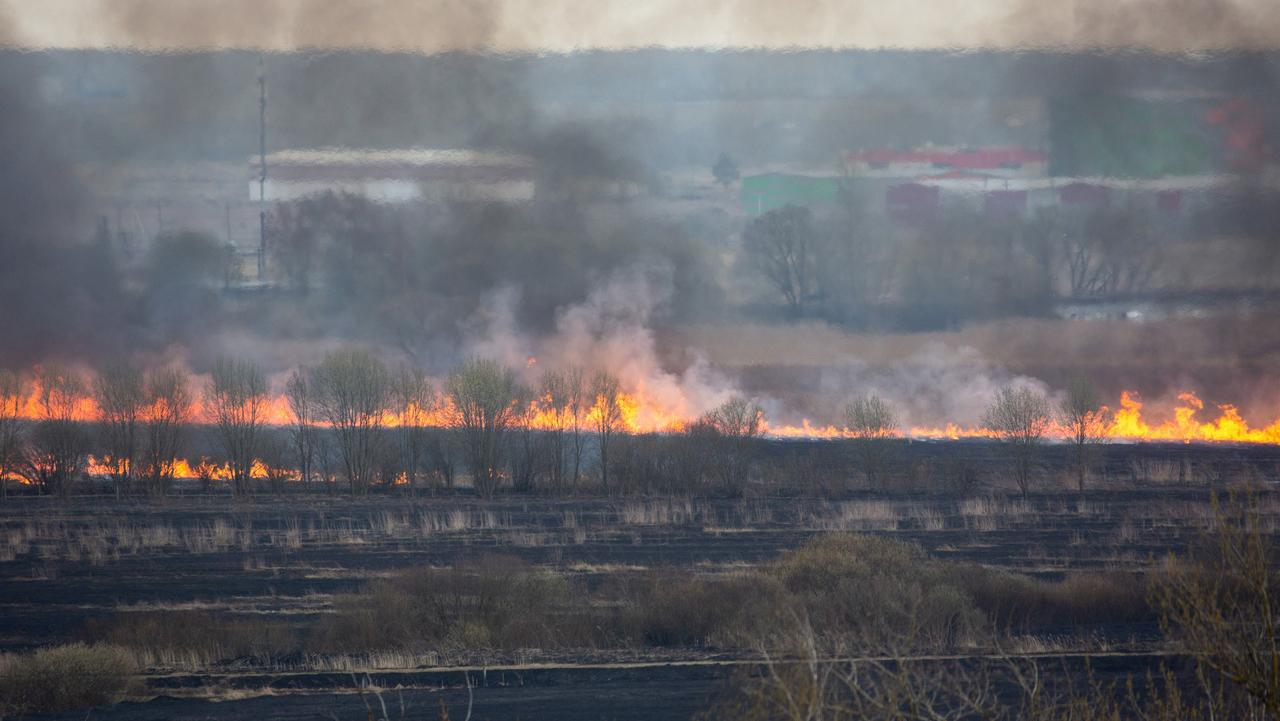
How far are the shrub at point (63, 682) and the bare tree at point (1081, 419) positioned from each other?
143ft

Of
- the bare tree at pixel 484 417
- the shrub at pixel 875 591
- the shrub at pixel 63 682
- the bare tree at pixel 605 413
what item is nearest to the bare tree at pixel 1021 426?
the bare tree at pixel 605 413

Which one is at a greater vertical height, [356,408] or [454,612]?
[356,408]

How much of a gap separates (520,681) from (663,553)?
51.3 feet

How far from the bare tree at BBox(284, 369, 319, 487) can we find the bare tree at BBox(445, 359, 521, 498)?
23.8 ft

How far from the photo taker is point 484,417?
192ft

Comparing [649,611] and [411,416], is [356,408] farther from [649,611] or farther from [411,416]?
[649,611]

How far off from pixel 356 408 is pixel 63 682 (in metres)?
38.9

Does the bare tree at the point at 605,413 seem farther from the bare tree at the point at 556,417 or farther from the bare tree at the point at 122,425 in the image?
the bare tree at the point at 122,425

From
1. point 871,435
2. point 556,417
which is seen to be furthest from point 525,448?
point 871,435

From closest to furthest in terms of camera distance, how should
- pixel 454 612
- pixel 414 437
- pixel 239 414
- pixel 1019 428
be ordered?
pixel 454 612
pixel 1019 428
pixel 414 437
pixel 239 414

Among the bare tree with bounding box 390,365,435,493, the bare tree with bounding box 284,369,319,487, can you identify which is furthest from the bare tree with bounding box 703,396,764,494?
the bare tree with bounding box 284,369,319,487

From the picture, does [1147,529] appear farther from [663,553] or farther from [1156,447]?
[1156,447]

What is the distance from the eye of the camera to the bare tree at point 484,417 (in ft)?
189

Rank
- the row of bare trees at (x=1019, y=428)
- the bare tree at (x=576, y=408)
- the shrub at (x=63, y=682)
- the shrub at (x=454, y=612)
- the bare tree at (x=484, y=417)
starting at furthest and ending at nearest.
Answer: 1. the bare tree at (x=576, y=408)
2. the bare tree at (x=484, y=417)
3. the row of bare trees at (x=1019, y=428)
4. the shrub at (x=454, y=612)
5. the shrub at (x=63, y=682)
